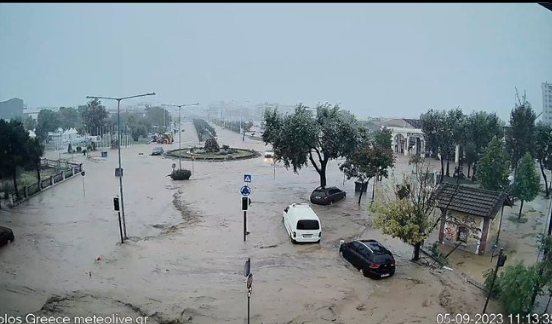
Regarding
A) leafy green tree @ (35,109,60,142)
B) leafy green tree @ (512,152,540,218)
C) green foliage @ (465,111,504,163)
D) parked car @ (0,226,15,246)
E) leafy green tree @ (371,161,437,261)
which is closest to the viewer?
leafy green tree @ (371,161,437,261)

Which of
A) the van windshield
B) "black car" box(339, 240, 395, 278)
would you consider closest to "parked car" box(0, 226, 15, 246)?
the van windshield

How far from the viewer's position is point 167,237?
491 inches

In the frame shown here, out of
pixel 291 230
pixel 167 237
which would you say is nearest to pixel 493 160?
pixel 291 230

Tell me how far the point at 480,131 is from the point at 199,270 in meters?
23.2

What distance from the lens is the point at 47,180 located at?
66.1ft

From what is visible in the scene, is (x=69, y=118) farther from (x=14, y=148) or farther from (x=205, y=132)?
(x=205, y=132)

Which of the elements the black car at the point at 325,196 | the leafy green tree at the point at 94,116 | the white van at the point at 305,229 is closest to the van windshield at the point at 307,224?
the white van at the point at 305,229

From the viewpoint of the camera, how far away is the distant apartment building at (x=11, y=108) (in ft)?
33.7

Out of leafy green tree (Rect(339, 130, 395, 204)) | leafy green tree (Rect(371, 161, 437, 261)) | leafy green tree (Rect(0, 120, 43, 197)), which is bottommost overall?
leafy green tree (Rect(371, 161, 437, 261))

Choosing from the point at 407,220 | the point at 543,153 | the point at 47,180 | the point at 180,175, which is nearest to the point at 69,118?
the point at 47,180

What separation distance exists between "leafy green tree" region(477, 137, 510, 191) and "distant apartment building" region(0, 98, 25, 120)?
60.9ft

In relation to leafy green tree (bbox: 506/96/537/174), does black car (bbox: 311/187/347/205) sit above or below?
below

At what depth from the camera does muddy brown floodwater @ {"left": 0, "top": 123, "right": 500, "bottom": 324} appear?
737 centimetres

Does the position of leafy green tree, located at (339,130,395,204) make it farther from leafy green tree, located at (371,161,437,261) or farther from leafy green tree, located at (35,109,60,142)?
leafy green tree, located at (35,109,60,142)
